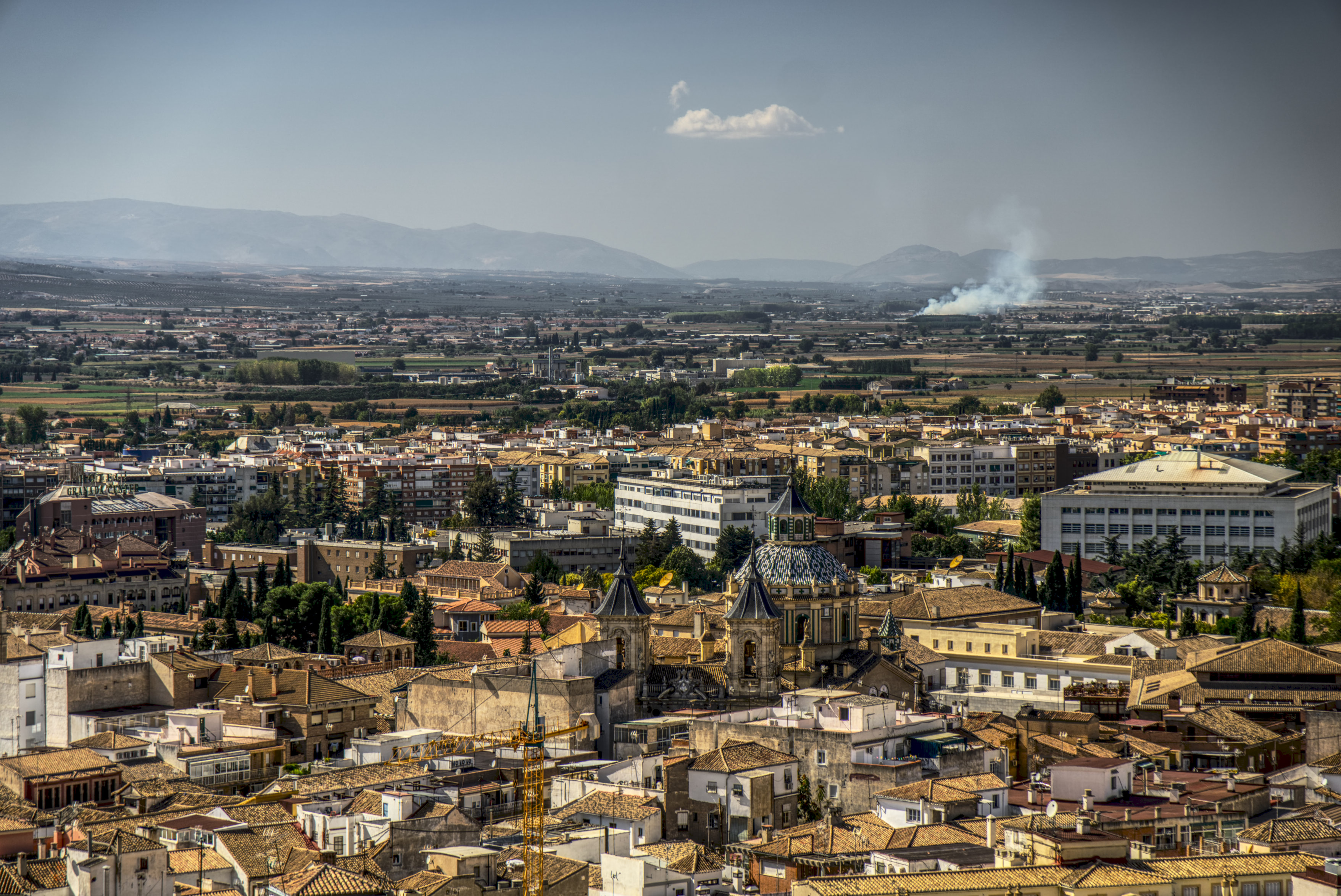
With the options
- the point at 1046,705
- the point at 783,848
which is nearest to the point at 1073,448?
the point at 1046,705

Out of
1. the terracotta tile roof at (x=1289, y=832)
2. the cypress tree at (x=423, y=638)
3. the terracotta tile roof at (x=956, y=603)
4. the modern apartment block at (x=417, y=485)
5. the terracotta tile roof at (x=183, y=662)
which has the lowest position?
the modern apartment block at (x=417, y=485)

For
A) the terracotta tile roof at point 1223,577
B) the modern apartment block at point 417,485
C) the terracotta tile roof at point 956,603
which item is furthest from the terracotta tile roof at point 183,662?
the modern apartment block at point 417,485

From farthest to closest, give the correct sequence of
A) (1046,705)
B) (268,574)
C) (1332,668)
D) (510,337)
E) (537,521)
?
(510,337) → (537,521) → (268,574) → (1046,705) → (1332,668)

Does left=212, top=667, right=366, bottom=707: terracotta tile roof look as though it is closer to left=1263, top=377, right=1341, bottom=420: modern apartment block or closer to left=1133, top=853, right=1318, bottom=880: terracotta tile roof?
left=1133, top=853, right=1318, bottom=880: terracotta tile roof

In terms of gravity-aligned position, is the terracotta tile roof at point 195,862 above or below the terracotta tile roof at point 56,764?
above

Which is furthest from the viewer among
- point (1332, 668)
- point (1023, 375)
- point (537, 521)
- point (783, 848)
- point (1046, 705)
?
point (1023, 375)

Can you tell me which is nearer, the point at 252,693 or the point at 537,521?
the point at 252,693

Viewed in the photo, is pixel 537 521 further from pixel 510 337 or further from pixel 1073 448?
pixel 510 337

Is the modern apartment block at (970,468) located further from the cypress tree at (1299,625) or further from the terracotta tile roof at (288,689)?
the terracotta tile roof at (288,689)

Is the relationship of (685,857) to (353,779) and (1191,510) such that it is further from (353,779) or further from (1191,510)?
(1191,510)
